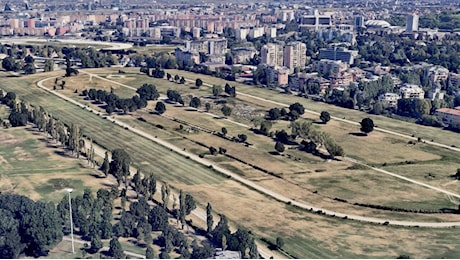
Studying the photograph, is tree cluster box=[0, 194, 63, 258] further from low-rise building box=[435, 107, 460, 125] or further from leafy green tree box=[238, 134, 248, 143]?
low-rise building box=[435, 107, 460, 125]

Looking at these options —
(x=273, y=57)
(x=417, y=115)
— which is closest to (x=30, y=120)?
(x=417, y=115)

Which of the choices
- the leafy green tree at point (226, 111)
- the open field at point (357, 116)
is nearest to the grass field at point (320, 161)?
the leafy green tree at point (226, 111)

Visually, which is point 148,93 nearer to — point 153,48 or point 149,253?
point 149,253

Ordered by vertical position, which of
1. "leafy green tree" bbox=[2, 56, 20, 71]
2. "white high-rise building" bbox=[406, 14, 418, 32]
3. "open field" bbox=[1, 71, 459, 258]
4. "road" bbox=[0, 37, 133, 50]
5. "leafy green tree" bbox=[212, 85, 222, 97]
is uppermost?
"white high-rise building" bbox=[406, 14, 418, 32]

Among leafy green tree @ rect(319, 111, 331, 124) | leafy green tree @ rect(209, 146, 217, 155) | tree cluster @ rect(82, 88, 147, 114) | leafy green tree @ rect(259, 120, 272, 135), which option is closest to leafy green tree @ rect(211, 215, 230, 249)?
leafy green tree @ rect(209, 146, 217, 155)

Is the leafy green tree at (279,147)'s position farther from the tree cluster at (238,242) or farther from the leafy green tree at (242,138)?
the tree cluster at (238,242)
